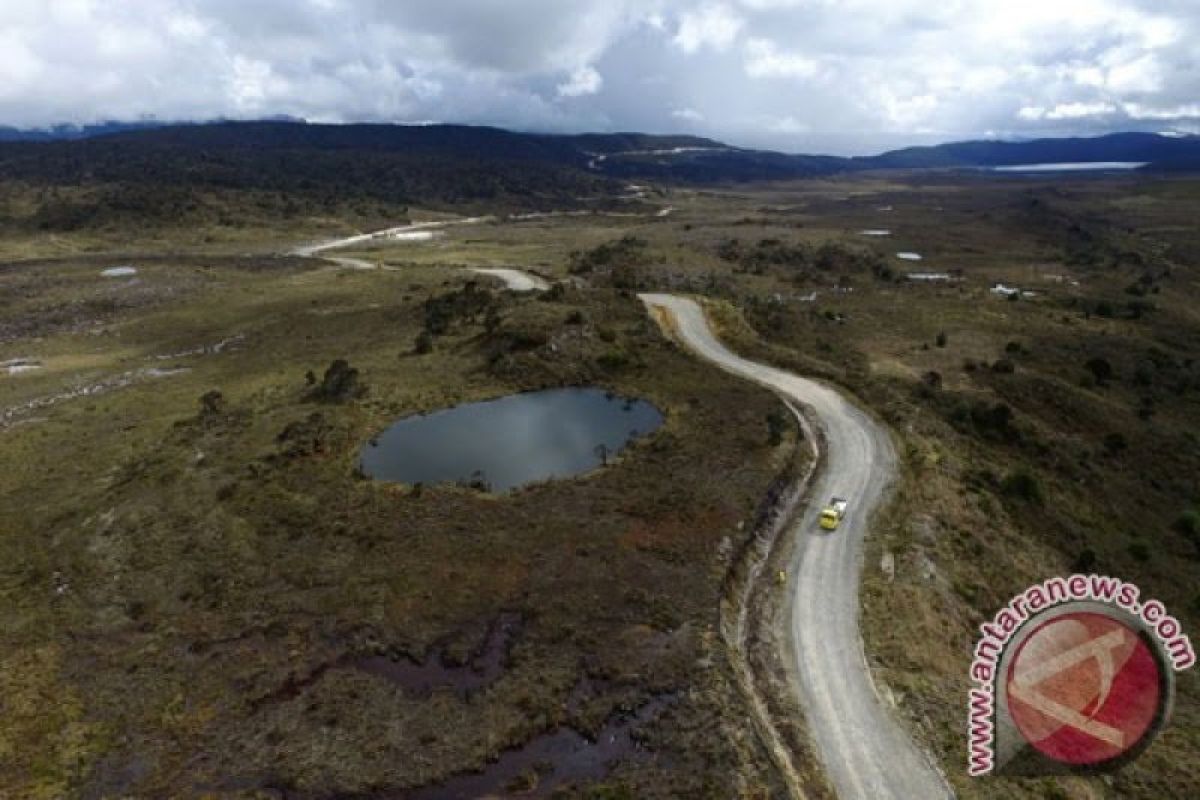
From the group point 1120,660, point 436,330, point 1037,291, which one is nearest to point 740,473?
point 1120,660

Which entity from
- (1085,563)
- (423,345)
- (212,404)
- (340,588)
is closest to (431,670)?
(340,588)

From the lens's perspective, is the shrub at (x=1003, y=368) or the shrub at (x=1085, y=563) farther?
the shrub at (x=1003, y=368)

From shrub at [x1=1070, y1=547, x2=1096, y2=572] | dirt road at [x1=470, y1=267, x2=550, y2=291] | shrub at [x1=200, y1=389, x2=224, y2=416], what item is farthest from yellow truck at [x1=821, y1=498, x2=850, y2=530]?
dirt road at [x1=470, y1=267, x2=550, y2=291]

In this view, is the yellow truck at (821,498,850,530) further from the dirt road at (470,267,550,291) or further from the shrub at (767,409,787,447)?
the dirt road at (470,267,550,291)

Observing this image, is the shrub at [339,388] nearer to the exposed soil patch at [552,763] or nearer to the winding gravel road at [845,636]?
the winding gravel road at [845,636]

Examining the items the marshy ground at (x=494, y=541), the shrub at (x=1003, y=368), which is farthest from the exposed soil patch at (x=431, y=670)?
the shrub at (x=1003, y=368)

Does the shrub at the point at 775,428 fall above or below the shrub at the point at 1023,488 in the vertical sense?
above

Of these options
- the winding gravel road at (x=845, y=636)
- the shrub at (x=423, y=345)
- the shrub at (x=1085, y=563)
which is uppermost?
the shrub at (x=423, y=345)
